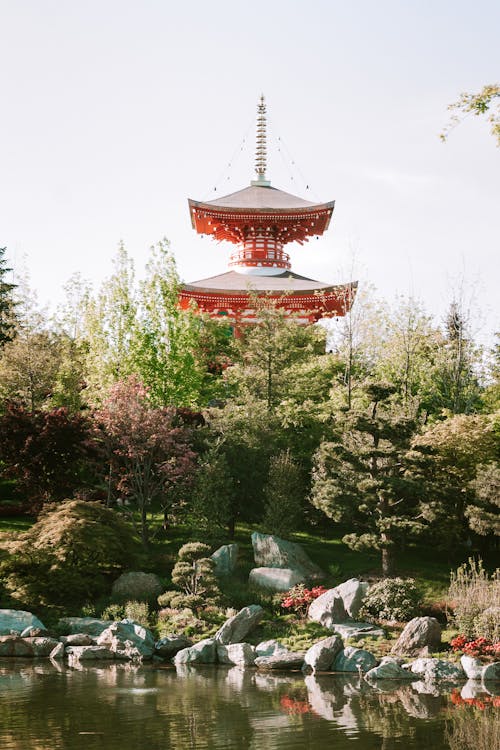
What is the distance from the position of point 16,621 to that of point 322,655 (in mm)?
6521

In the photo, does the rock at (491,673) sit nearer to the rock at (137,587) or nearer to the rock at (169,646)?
the rock at (169,646)

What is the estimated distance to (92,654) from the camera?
16.5 metres

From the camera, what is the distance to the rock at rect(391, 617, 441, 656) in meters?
16.1

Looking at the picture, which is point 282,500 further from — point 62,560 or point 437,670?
point 437,670

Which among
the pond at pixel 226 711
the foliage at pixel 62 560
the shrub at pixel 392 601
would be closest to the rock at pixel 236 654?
the pond at pixel 226 711

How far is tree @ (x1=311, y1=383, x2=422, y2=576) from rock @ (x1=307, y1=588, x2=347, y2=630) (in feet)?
5.55

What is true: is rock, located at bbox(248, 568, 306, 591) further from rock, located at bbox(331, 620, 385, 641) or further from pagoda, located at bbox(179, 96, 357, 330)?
pagoda, located at bbox(179, 96, 357, 330)

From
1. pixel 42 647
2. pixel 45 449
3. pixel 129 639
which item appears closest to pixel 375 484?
pixel 129 639

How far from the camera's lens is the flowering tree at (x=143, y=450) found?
21.4m

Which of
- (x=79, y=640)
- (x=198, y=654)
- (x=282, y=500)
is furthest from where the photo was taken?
(x=282, y=500)

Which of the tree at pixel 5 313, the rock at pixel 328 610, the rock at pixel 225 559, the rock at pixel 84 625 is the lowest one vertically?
the rock at pixel 84 625

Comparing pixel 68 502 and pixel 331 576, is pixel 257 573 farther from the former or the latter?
pixel 68 502

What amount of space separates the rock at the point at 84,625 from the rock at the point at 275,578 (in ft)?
12.1

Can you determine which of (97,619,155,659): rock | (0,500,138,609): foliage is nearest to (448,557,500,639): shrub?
(97,619,155,659): rock
